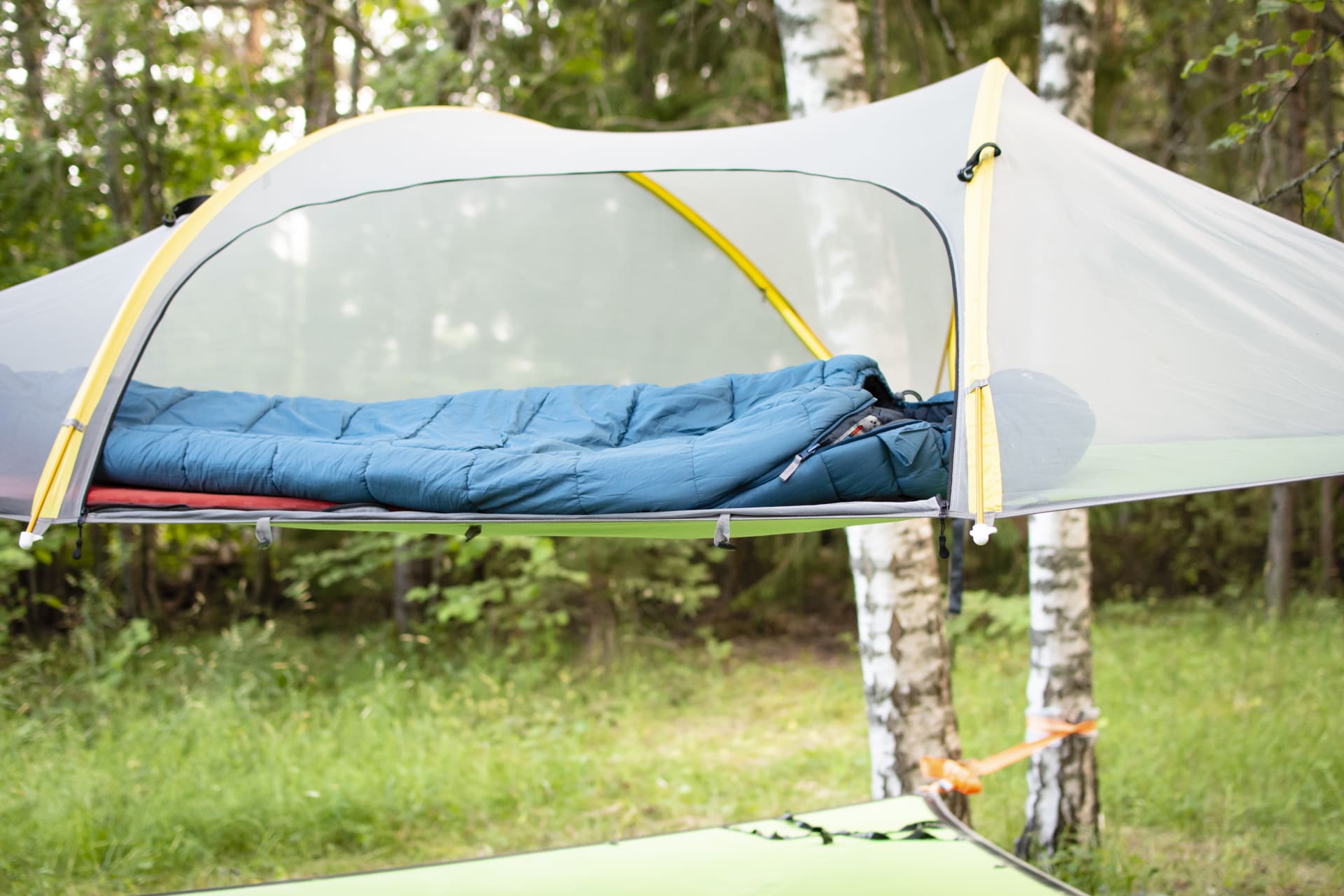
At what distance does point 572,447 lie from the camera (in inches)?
83.8

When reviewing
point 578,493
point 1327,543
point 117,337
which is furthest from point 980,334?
point 1327,543

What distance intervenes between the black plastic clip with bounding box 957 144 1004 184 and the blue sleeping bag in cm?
42

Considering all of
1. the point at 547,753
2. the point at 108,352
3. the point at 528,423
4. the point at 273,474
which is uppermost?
the point at 108,352

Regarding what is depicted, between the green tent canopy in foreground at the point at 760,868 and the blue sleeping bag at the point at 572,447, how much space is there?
90 centimetres

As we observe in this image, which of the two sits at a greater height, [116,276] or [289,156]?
[289,156]

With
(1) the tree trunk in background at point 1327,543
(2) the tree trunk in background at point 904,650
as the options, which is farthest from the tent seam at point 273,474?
(1) the tree trunk in background at point 1327,543

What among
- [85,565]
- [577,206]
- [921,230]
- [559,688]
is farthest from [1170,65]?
[85,565]

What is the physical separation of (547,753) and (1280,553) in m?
3.65

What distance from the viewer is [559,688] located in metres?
4.38

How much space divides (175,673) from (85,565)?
3.88ft

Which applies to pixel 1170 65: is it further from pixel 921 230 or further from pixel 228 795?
pixel 228 795

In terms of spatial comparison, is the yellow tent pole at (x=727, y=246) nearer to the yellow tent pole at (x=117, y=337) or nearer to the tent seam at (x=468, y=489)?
the yellow tent pole at (x=117, y=337)

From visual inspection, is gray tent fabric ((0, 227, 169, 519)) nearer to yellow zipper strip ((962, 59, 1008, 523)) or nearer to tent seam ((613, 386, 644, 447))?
tent seam ((613, 386, 644, 447))

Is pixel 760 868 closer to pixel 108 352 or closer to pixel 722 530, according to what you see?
pixel 722 530
